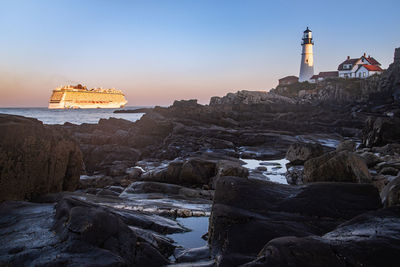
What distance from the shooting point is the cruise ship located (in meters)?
117

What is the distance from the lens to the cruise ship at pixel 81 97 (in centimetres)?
11666

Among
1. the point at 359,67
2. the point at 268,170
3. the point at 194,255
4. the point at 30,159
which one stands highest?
the point at 359,67

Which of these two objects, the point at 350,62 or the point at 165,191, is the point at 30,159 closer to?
the point at 165,191

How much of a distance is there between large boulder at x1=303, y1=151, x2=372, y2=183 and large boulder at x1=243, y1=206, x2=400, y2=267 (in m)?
5.14

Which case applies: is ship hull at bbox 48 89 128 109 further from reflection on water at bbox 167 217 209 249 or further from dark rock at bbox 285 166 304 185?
reflection on water at bbox 167 217 209 249

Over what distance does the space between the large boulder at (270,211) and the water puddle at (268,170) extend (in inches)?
263

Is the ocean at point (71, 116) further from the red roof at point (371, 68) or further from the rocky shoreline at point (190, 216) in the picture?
the red roof at point (371, 68)

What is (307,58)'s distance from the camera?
8231 centimetres

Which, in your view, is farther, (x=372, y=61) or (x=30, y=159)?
(x=372, y=61)

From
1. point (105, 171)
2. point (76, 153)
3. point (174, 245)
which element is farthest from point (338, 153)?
point (105, 171)

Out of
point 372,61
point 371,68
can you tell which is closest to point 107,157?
point 371,68

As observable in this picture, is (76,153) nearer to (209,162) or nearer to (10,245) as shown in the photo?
(10,245)

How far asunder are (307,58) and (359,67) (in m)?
13.2

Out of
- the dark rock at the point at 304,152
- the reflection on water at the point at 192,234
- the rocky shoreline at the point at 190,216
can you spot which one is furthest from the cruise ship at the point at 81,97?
the reflection on water at the point at 192,234
